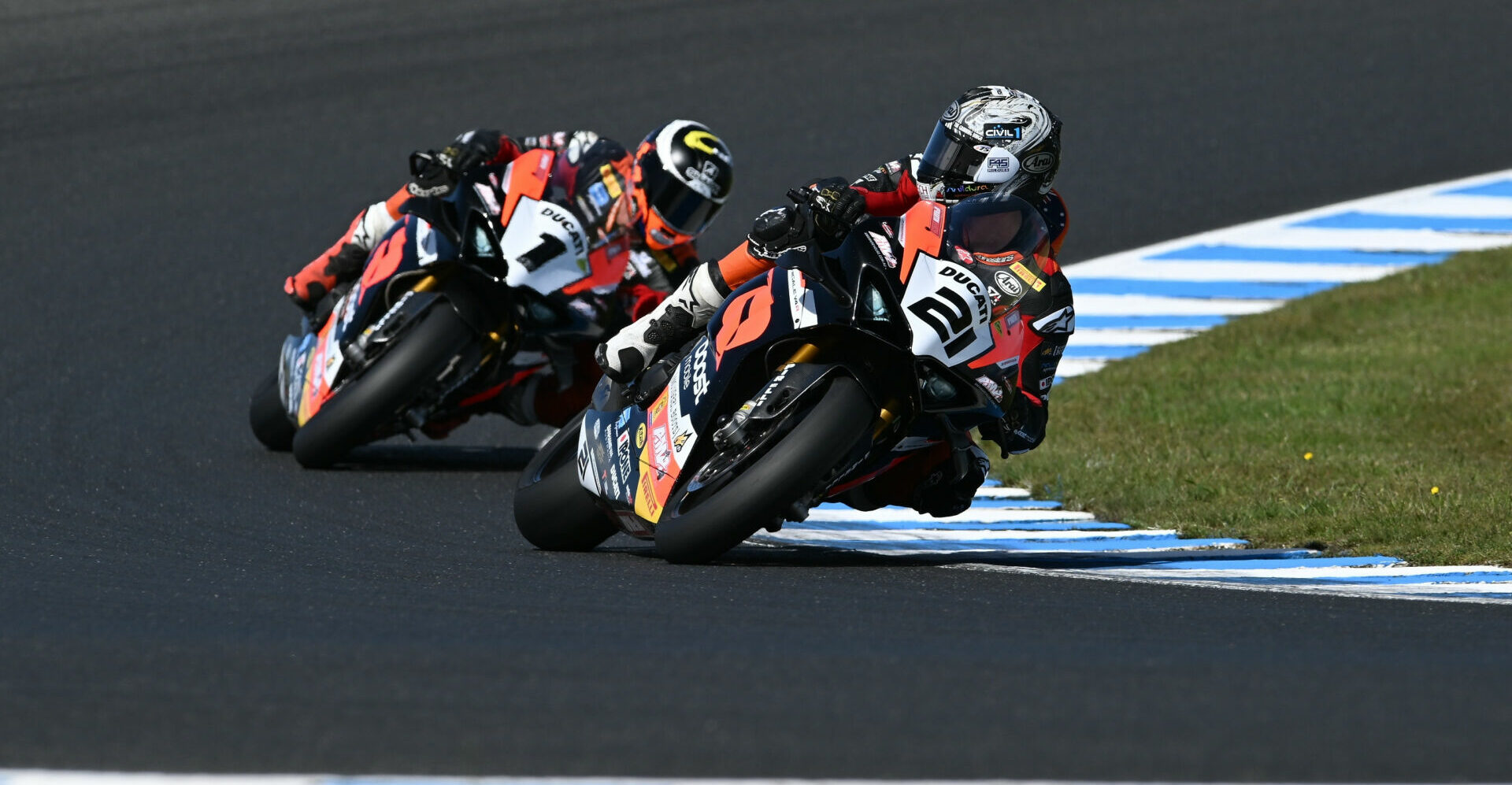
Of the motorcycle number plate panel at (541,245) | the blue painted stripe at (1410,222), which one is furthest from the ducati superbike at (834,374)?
the blue painted stripe at (1410,222)

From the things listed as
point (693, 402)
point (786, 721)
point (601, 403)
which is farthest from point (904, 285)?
point (786, 721)

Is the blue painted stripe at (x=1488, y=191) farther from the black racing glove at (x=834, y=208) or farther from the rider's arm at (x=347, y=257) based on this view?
the black racing glove at (x=834, y=208)

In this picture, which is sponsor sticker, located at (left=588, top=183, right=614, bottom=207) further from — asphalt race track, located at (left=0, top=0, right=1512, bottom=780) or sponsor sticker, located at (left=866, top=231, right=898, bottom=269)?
sponsor sticker, located at (left=866, top=231, right=898, bottom=269)

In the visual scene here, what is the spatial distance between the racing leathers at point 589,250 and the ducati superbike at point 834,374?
7.70 ft

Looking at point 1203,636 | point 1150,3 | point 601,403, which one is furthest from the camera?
point 1150,3

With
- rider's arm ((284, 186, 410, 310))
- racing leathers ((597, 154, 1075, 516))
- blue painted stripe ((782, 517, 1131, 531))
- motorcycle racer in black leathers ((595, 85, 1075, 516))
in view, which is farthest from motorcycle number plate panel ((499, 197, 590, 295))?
motorcycle racer in black leathers ((595, 85, 1075, 516))

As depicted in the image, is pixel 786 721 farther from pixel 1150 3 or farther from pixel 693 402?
pixel 1150 3

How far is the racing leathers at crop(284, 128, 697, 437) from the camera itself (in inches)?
356

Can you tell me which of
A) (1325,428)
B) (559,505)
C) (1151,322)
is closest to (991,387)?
(559,505)

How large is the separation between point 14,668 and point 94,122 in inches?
466

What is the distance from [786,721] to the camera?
4102mm

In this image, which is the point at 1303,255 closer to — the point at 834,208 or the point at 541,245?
the point at 541,245

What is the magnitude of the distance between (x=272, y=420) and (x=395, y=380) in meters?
1.35

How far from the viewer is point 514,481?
955cm
